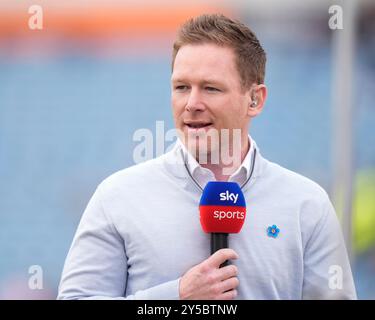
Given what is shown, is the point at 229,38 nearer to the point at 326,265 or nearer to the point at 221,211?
the point at 221,211

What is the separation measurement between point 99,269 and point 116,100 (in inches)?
48.2

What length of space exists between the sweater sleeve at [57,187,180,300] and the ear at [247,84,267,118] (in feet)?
1.30

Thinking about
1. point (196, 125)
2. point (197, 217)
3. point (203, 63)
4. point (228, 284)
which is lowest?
→ point (228, 284)

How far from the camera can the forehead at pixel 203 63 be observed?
1.25 meters

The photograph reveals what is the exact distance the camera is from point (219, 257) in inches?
44.1

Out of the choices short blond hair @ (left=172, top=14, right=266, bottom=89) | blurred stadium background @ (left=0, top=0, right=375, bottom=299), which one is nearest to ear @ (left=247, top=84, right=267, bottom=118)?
short blond hair @ (left=172, top=14, right=266, bottom=89)

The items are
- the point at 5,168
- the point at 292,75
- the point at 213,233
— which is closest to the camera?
the point at 213,233

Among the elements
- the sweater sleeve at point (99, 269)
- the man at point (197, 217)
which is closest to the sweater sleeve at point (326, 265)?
the man at point (197, 217)

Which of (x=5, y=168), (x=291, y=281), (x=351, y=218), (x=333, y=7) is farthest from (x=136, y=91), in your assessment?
(x=291, y=281)

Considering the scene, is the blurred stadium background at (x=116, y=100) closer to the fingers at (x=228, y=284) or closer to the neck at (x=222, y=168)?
the neck at (x=222, y=168)

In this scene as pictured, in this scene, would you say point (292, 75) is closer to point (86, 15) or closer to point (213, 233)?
point (86, 15)

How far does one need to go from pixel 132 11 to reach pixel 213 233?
1.17 m

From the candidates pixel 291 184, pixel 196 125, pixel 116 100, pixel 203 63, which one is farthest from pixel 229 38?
pixel 116 100
